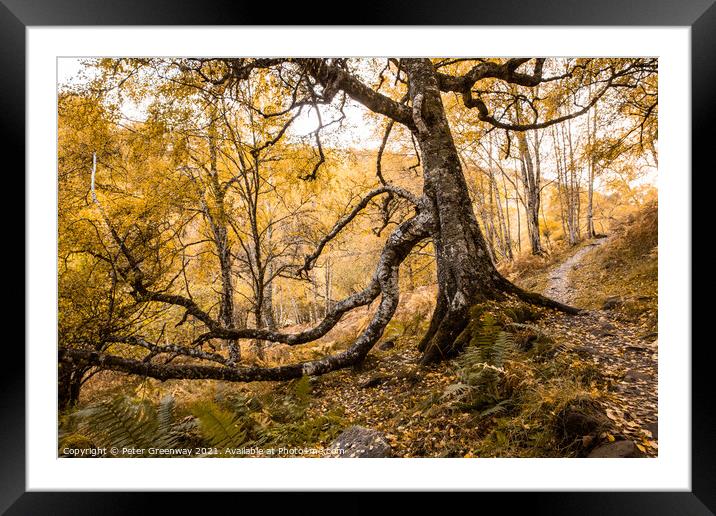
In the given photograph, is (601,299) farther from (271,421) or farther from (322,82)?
(322,82)

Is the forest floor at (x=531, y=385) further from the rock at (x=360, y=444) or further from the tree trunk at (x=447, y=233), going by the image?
the tree trunk at (x=447, y=233)

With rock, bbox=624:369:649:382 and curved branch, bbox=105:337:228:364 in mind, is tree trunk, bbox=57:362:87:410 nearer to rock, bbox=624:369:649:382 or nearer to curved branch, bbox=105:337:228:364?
Result: curved branch, bbox=105:337:228:364

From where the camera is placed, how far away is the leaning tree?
267cm

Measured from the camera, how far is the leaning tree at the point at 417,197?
105 inches

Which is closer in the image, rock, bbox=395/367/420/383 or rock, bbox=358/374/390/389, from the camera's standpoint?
rock, bbox=395/367/420/383

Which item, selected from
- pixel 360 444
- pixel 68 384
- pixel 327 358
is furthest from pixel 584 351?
pixel 68 384

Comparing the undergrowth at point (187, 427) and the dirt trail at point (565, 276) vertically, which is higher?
the dirt trail at point (565, 276)

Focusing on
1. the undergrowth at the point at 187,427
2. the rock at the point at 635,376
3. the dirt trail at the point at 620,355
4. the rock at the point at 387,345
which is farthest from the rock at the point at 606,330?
the undergrowth at the point at 187,427

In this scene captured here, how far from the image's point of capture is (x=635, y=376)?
2084 millimetres

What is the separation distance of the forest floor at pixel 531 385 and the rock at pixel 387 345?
0.10 feet

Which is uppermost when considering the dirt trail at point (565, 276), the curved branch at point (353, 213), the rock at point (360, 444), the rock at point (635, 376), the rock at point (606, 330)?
the curved branch at point (353, 213)

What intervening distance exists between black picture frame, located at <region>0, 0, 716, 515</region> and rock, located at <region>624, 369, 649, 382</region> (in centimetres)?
27

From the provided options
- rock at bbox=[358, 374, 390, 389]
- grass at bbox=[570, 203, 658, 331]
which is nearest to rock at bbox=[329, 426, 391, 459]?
rock at bbox=[358, 374, 390, 389]
